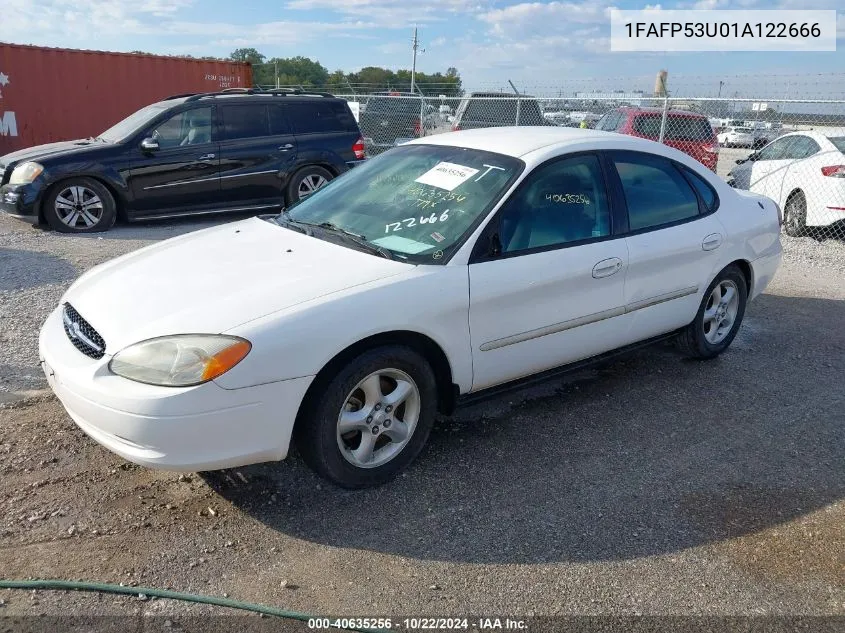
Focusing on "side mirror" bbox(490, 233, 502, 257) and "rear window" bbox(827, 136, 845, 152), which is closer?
"side mirror" bbox(490, 233, 502, 257)

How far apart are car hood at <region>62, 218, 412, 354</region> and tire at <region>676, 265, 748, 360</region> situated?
2.53m

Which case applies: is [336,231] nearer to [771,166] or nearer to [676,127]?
[771,166]

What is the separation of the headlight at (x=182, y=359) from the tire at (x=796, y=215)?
9717 millimetres

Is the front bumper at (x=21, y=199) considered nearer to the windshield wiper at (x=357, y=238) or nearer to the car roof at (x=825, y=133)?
the windshield wiper at (x=357, y=238)

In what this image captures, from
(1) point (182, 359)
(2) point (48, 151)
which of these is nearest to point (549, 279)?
(1) point (182, 359)

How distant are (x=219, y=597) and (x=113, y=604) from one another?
373 mm

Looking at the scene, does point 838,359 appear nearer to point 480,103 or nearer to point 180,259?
point 180,259

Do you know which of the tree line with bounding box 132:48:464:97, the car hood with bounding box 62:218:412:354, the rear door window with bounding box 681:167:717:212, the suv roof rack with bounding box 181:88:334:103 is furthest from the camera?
the tree line with bounding box 132:48:464:97

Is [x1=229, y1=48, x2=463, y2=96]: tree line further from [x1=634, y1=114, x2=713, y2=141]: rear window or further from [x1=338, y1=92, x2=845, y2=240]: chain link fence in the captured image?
[x1=634, y1=114, x2=713, y2=141]: rear window

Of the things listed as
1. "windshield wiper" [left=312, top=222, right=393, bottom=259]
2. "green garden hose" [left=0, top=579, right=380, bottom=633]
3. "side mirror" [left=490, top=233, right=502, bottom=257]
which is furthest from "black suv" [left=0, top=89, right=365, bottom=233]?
"green garden hose" [left=0, top=579, right=380, bottom=633]

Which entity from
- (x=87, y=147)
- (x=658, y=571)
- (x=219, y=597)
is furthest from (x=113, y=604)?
(x=87, y=147)

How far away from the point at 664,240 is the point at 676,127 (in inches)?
371

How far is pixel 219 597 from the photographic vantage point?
8.59 ft

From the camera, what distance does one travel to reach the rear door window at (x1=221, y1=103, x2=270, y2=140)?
31.1 feet
